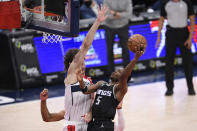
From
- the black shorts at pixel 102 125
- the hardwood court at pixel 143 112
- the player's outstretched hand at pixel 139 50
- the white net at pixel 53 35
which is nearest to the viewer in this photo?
the player's outstretched hand at pixel 139 50

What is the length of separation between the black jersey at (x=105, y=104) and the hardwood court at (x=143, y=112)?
2202mm

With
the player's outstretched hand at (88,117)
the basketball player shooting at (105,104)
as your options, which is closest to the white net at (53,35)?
the basketball player shooting at (105,104)

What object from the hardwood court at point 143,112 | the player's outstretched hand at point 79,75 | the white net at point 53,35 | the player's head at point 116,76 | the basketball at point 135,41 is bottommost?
the hardwood court at point 143,112

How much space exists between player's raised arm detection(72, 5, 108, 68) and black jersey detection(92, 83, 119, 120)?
0.50 meters

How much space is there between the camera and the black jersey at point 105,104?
5.39 m

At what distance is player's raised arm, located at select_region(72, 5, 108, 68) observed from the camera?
17.0 ft

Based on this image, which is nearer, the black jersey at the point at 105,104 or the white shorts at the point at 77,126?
the black jersey at the point at 105,104

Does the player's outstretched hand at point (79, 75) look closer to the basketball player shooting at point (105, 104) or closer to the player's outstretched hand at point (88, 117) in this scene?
the basketball player shooting at point (105, 104)

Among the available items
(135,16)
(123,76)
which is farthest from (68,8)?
(135,16)

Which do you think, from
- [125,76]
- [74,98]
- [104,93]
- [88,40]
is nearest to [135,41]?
[125,76]

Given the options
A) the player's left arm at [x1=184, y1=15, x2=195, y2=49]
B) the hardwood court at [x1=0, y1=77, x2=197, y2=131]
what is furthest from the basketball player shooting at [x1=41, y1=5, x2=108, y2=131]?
the player's left arm at [x1=184, y1=15, x2=195, y2=49]

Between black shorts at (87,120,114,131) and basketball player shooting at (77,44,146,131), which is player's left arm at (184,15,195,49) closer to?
basketball player shooting at (77,44,146,131)

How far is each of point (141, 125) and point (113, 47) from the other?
415 centimetres

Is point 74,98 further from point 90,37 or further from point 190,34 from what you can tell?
point 190,34
